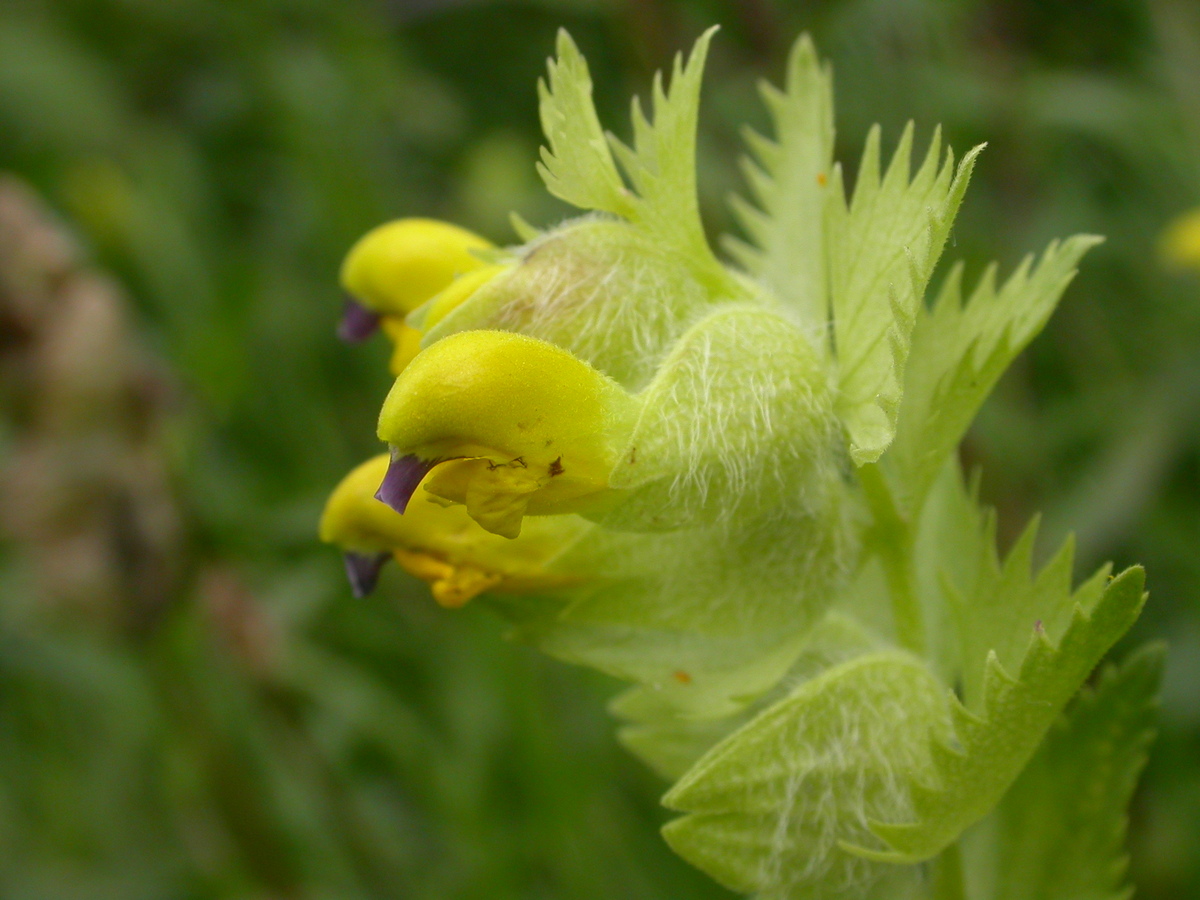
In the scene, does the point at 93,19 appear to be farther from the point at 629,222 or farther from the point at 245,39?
the point at 629,222

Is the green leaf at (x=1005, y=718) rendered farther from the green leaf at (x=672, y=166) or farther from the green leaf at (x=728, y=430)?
the green leaf at (x=672, y=166)

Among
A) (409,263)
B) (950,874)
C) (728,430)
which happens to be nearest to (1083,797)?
(950,874)

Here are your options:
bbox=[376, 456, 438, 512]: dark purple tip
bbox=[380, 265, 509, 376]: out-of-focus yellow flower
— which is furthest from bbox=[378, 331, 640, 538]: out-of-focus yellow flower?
bbox=[380, 265, 509, 376]: out-of-focus yellow flower

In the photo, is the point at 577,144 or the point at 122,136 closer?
the point at 577,144

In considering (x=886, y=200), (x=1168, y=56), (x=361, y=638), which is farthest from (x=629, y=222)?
(x=1168, y=56)

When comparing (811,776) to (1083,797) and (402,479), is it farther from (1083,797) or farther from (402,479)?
→ (402,479)
